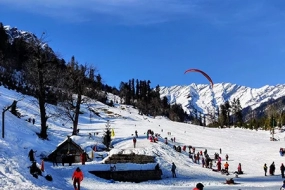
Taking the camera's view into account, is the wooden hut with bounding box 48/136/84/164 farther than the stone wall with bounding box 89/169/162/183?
Yes

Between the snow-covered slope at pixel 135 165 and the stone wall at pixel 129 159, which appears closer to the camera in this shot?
the snow-covered slope at pixel 135 165

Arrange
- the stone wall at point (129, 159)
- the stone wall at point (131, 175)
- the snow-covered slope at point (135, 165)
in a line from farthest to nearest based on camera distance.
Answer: the stone wall at point (129, 159) < the stone wall at point (131, 175) < the snow-covered slope at point (135, 165)

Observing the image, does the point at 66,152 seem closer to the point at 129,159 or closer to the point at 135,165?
the point at 129,159

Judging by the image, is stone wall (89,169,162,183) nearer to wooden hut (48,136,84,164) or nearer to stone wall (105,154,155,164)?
stone wall (105,154,155,164)

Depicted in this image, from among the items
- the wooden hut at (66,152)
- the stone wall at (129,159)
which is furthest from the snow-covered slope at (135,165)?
the stone wall at (129,159)

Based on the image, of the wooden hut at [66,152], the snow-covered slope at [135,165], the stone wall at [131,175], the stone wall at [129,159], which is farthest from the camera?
the wooden hut at [66,152]

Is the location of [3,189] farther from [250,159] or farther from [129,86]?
[129,86]

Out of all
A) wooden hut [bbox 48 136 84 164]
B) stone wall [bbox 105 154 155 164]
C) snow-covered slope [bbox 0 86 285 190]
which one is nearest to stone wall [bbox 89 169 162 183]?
snow-covered slope [bbox 0 86 285 190]

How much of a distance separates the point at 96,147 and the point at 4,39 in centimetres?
7996

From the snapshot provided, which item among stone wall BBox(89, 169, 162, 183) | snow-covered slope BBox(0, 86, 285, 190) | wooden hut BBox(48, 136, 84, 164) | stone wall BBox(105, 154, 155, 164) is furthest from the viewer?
wooden hut BBox(48, 136, 84, 164)

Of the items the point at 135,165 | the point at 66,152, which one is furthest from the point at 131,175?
the point at 66,152

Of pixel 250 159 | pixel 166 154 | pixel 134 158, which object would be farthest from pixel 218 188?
pixel 250 159

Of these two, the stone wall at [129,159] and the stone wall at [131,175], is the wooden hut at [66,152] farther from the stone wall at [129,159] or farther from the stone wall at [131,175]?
the stone wall at [131,175]

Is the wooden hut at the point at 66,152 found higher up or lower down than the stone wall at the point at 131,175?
higher up
